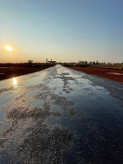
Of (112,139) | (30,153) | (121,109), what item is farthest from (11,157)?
(121,109)

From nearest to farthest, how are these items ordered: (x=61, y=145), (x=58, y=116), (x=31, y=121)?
(x=61, y=145)
(x=31, y=121)
(x=58, y=116)

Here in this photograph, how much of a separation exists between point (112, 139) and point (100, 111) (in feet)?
9.35

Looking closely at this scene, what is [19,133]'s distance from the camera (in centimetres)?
437

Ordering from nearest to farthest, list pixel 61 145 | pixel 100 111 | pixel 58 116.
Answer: pixel 61 145 → pixel 58 116 → pixel 100 111

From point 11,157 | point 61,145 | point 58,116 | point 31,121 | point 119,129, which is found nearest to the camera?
point 11,157

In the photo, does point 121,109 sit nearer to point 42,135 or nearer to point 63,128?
point 63,128

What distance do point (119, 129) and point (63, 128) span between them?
112 inches

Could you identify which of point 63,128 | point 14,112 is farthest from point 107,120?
point 14,112

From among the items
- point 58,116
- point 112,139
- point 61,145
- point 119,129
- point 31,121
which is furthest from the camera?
point 58,116

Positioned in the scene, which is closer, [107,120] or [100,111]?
[107,120]

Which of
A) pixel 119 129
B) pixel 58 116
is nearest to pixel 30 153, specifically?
pixel 58 116

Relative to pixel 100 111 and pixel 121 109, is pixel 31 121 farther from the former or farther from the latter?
pixel 121 109

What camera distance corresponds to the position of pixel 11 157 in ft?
10.5

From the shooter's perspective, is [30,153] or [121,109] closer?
[30,153]
